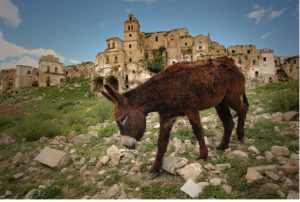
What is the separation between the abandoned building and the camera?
685 inches

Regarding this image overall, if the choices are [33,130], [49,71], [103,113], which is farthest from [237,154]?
[49,71]

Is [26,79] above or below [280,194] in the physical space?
above

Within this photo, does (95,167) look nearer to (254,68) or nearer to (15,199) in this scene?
(15,199)

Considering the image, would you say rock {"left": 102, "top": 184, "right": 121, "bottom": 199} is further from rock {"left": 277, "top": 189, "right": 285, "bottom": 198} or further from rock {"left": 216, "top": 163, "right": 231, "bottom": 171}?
rock {"left": 277, "top": 189, "right": 285, "bottom": 198}

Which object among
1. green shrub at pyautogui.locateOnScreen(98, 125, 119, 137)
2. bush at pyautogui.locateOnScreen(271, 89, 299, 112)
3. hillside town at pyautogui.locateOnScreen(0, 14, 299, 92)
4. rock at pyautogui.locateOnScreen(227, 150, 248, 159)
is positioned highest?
hillside town at pyautogui.locateOnScreen(0, 14, 299, 92)

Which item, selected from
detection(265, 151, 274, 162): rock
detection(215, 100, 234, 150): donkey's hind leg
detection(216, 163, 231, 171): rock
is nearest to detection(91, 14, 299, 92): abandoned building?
detection(215, 100, 234, 150): donkey's hind leg

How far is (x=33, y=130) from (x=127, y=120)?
102 inches

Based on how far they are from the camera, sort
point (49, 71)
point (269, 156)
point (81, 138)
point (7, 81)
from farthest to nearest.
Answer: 1. point (49, 71)
2. point (7, 81)
3. point (81, 138)
4. point (269, 156)

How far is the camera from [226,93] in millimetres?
2289

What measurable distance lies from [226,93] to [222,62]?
1.17 feet

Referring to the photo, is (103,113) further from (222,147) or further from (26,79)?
(222,147)

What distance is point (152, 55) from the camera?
24469 mm

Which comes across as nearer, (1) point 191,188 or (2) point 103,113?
(1) point 191,188

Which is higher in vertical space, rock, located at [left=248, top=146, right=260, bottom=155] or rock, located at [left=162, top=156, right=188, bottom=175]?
rock, located at [left=248, top=146, right=260, bottom=155]
